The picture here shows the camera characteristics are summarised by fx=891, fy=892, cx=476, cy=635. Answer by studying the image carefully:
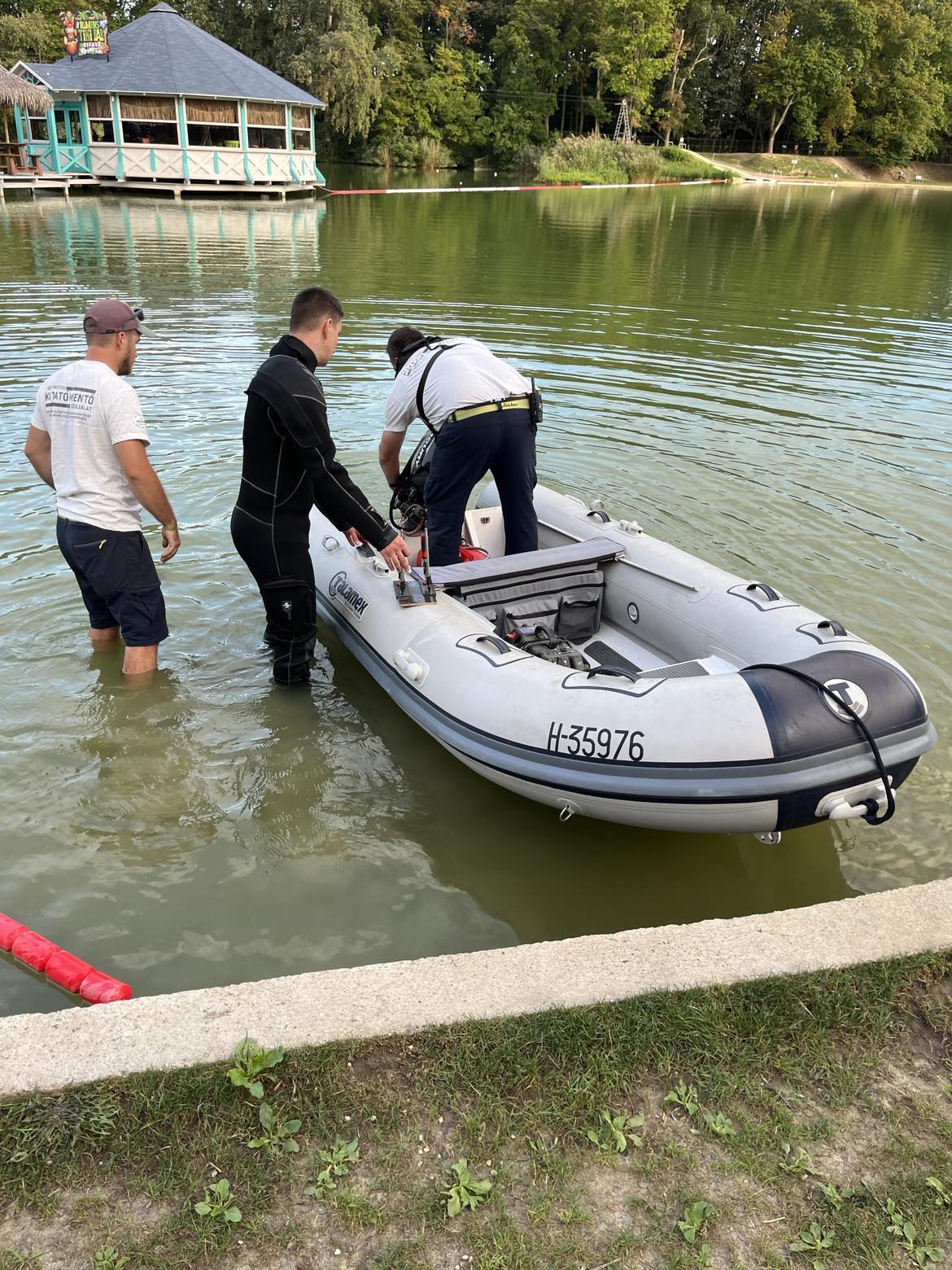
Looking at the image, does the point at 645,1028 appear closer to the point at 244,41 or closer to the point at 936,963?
the point at 936,963

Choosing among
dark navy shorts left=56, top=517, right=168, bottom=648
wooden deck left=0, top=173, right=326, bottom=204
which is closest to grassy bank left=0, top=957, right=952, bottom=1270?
dark navy shorts left=56, top=517, right=168, bottom=648

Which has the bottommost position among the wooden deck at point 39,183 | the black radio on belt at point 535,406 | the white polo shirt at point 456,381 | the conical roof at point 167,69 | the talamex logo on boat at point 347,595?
the talamex logo on boat at point 347,595

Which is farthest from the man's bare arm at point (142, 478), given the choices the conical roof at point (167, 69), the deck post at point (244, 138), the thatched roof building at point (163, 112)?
the conical roof at point (167, 69)

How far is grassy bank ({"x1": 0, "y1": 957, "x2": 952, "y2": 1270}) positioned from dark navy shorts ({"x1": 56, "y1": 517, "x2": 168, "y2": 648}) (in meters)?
2.34

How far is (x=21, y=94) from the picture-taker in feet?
83.4

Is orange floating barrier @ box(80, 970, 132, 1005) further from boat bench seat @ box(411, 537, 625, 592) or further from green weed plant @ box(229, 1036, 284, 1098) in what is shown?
boat bench seat @ box(411, 537, 625, 592)

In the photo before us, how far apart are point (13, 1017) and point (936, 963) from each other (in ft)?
7.83

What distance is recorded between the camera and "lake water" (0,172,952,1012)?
3.15 m

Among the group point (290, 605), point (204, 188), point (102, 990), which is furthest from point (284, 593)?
point (204, 188)

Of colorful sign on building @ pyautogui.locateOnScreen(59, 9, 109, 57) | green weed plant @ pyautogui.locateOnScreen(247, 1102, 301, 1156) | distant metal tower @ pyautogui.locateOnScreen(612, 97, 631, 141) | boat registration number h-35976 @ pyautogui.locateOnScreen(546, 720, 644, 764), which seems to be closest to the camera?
green weed plant @ pyautogui.locateOnScreen(247, 1102, 301, 1156)

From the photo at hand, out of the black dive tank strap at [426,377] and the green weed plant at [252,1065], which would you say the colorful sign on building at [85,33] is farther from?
the green weed plant at [252,1065]

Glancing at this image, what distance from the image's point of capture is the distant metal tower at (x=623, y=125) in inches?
1861

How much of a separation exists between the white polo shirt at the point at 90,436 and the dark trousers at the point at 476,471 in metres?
1.40

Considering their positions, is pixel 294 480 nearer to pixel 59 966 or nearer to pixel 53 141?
pixel 59 966
